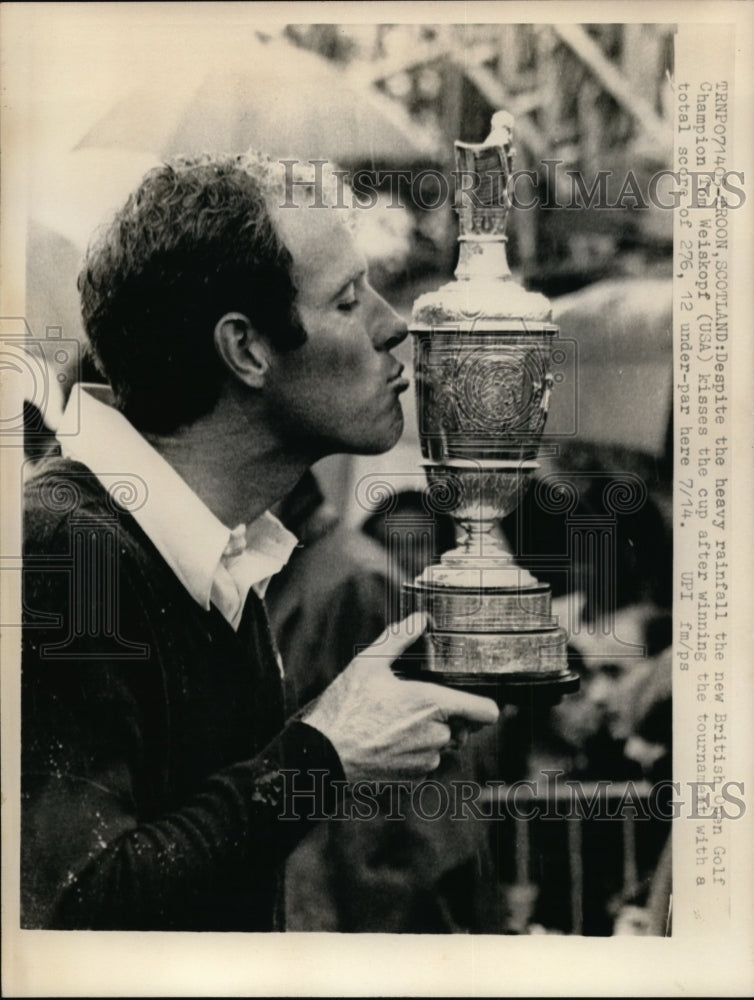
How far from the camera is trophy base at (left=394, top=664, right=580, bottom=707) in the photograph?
2.63 meters

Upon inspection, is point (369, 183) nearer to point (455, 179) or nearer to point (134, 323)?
point (455, 179)

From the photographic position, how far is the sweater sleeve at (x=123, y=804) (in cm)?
259

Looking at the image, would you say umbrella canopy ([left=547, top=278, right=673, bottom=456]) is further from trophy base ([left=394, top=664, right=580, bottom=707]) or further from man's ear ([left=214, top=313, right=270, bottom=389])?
man's ear ([left=214, top=313, right=270, bottom=389])

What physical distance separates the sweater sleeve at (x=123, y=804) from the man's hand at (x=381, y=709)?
45 millimetres

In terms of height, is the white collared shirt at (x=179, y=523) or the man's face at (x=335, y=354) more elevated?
the man's face at (x=335, y=354)

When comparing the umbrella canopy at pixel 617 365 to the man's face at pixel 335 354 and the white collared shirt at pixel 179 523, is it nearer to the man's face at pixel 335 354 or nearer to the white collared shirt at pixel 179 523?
the man's face at pixel 335 354

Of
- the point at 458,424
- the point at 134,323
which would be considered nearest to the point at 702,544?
the point at 458,424

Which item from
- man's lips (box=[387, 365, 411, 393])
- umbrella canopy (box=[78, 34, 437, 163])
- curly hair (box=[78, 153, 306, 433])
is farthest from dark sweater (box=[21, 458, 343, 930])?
umbrella canopy (box=[78, 34, 437, 163])

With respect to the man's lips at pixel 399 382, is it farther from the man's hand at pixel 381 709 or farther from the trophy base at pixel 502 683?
the trophy base at pixel 502 683

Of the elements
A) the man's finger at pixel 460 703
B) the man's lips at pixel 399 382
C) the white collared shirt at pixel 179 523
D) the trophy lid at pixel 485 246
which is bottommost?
→ the man's finger at pixel 460 703

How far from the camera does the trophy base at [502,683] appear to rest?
2635 mm

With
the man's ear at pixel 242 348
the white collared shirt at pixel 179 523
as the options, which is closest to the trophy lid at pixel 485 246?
the man's ear at pixel 242 348

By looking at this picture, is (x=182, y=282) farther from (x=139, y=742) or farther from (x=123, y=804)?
(x=123, y=804)

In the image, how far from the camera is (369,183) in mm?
2631
